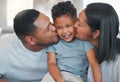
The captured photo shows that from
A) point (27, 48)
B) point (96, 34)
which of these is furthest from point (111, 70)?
point (27, 48)

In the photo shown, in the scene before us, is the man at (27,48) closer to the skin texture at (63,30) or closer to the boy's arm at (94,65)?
the skin texture at (63,30)

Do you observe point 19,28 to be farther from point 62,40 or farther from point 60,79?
point 60,79

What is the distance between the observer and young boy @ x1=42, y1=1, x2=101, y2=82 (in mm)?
1470

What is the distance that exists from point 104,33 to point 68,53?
25 centimetres

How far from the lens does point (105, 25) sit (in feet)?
4.57

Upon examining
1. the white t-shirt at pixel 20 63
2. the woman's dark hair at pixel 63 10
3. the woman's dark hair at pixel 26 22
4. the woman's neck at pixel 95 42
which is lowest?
the white t-shirt at pixel 20 63

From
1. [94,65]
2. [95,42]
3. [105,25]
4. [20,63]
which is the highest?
[105,25]

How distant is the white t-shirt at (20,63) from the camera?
1.67 meters

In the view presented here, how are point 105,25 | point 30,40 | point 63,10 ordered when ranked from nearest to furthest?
point 105,25 → point 63,10 → point 30,40

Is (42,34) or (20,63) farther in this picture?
(20,63)

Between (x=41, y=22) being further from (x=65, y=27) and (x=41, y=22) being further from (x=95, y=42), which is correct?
(x=95, y=42)

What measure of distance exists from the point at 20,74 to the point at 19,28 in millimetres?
306

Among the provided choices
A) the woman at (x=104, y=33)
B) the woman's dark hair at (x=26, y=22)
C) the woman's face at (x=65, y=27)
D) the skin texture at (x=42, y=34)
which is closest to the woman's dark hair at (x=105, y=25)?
the woman at (x=104, y=33)

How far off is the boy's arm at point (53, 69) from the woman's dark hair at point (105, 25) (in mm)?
245
